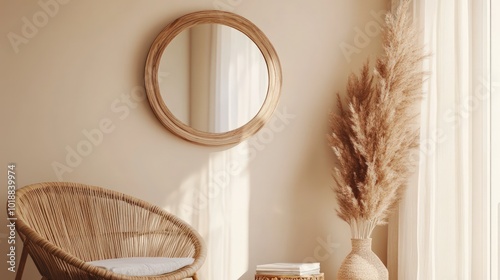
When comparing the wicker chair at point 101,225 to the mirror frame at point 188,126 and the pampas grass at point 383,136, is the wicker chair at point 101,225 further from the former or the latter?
the pampas grass at point 383,136

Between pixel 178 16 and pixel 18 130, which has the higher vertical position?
pixel 178 16

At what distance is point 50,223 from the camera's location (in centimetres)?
344

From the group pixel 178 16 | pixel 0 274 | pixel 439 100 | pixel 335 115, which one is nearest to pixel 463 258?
pixel 439 100

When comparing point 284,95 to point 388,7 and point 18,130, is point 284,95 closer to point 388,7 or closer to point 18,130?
point 388,7

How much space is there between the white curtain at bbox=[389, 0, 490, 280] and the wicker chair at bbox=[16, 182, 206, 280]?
46.7 inches

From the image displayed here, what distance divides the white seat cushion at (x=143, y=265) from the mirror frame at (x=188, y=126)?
847 mm

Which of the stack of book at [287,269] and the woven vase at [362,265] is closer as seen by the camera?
the stack of book at [287,269]

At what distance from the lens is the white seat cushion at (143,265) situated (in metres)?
3.00

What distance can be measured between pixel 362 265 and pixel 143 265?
1279 mm

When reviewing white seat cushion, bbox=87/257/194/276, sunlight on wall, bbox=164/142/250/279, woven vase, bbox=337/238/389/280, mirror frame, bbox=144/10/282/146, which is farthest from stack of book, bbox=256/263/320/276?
mirror frame, bbox=144/10/282/146

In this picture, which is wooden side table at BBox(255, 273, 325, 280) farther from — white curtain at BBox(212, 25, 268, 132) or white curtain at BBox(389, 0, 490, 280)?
white curtain at BBox(212, 25, 268, 132)

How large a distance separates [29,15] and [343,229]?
219cm

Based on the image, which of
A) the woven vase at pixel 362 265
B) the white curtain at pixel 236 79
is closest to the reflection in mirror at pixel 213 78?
the white curtain at pixel 236 79

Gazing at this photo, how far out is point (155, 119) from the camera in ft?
12.7
